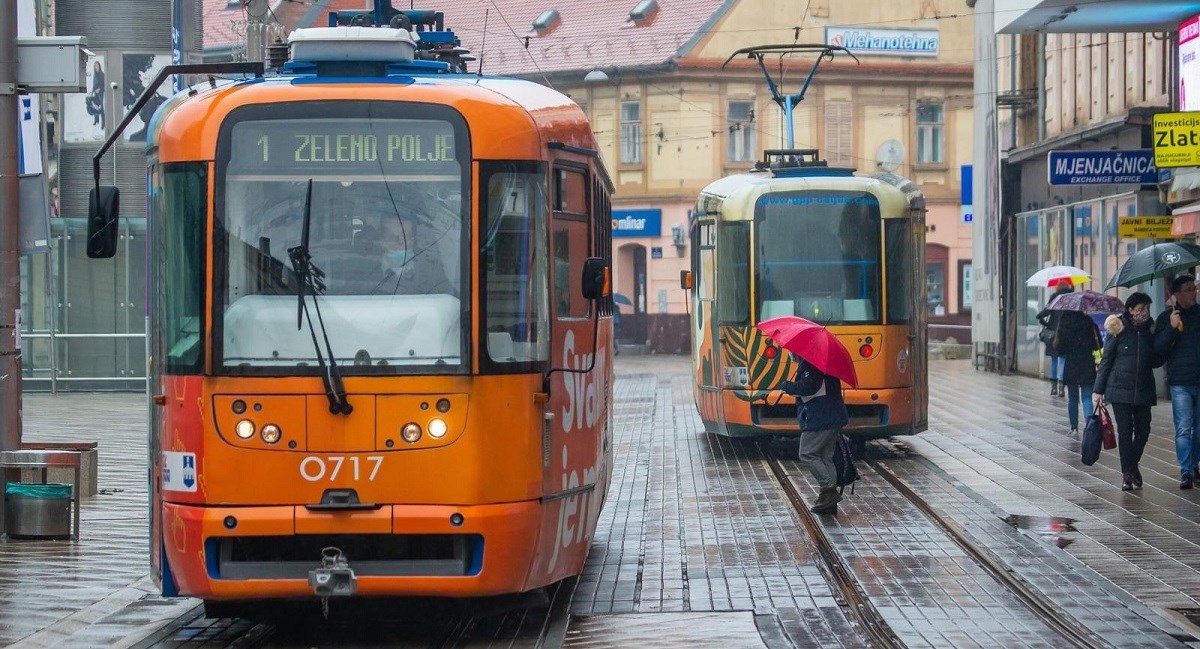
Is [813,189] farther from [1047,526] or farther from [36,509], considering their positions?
[36,509]

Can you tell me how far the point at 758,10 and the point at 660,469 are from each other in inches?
1439

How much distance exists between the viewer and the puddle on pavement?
12211 millimetres

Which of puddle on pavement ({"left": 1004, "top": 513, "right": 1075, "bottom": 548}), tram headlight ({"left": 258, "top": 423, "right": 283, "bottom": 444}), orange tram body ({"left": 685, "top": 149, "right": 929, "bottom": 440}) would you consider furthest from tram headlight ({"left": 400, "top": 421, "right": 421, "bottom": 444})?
orange tram body ({"left": 685, "top": 149, "right": 929, "bottom": 440})

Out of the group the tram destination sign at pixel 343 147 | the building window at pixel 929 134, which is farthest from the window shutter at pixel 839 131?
the tram destination sign at pixel 343 147

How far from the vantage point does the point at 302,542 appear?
8.24 meters

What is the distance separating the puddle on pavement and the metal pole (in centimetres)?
700

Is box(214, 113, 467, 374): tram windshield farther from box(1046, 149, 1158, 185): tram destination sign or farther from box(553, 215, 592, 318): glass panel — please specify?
box(1046, 149, 1158, 185): tram destination sign

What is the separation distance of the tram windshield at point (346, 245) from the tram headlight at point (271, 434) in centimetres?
25

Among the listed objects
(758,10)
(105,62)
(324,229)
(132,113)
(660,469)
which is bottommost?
(660,469)

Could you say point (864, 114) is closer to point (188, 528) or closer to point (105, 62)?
point (105, 62)

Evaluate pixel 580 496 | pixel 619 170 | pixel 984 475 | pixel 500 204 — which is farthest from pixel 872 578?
pixel 619 170

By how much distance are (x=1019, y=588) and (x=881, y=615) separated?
1.17 meters

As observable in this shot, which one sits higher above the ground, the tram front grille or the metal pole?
the metal pole

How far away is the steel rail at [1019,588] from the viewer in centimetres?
858
